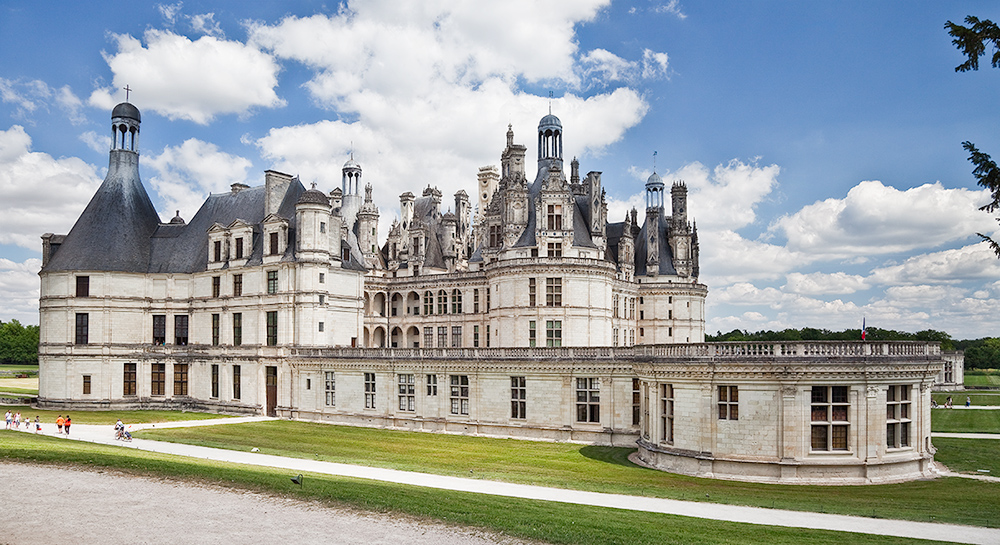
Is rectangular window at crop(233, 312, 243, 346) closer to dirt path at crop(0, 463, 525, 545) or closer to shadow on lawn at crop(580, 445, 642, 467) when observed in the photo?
shadow on lawn at crop(580, 445, 642, 467)

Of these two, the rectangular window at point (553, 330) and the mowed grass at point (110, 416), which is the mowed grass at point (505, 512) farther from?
the rectangular window at point (553, 330)

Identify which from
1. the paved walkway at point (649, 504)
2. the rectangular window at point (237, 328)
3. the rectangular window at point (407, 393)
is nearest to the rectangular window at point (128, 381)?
the rectangular window at point (237, 328)

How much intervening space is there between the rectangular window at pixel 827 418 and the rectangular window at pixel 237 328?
124 feet

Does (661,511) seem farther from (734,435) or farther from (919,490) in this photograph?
(919,490)

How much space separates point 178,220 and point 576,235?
3234 cm

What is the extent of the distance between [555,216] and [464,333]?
53.2 ft

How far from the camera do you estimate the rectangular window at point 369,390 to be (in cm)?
4216

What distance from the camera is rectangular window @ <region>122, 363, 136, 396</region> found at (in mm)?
51750

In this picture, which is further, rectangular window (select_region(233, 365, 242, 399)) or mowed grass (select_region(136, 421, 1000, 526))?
rectangular window (select_region(233, 365, 242, 399))

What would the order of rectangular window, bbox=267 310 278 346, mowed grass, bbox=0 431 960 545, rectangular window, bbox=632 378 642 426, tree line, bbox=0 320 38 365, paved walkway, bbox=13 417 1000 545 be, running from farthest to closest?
tree line, bbox=0 320 38 365 < rectangular window, bbox=267 310 278 346 < rectangular window, bbox=632 378 642 426 < paved walkway, bbox=13 417 1000 545 < mowed grass, bbox=0 431 960 545

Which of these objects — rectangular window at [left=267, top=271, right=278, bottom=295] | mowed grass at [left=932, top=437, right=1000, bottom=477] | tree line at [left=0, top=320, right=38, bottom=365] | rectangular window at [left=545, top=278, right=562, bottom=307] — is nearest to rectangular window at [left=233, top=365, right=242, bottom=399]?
rectangular window at [left=267, top=271, right=278, bottom=295]

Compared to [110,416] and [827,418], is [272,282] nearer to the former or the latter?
[110,416]

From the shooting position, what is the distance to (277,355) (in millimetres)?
47312

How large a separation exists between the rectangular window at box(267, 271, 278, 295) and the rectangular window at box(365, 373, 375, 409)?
34.1ft
